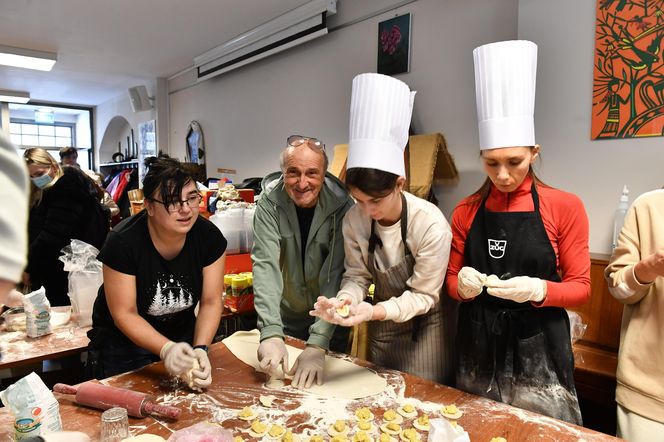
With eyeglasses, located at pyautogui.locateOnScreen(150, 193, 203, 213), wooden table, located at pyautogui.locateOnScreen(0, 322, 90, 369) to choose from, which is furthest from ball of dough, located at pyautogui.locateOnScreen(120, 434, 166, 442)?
wooden table, located at pyautogui.locateOnScreen(0, 322, 90, 369)

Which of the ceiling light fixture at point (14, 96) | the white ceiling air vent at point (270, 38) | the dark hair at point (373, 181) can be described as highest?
the ceiling light fixture at point (14, 96)

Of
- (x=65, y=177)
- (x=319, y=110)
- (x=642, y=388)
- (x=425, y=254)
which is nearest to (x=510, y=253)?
(x=425, y=254)

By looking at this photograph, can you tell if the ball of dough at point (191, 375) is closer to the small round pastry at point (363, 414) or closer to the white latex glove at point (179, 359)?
the white latex glove at point (179, 359)

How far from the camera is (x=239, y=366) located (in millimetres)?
1692

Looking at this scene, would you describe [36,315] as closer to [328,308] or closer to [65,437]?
[65,437]

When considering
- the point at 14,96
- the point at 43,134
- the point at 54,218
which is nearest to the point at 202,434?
the point at 54,218

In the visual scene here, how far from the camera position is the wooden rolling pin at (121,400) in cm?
128

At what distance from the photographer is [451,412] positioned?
1287 mm

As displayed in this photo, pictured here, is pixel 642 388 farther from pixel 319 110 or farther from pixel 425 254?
pixel 319 110

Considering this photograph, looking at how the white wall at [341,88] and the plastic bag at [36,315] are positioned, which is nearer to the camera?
the plastic bag at [36,315]

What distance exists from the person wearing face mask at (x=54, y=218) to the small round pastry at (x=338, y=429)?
2571mm

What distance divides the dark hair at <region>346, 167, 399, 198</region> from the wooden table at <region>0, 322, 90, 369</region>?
1640 millimetres

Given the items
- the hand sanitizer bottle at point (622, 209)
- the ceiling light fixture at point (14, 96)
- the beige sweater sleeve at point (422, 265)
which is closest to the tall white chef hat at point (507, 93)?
the beige sweater sleeve at point (422, 265)

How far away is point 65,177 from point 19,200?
285 cm
